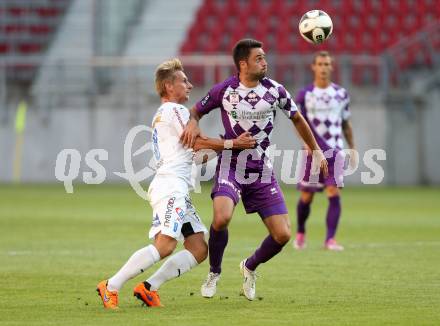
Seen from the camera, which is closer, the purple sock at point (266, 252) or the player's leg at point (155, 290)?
the player's leg at point (155, 290)

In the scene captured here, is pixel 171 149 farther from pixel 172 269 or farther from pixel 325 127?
pixel 325 127

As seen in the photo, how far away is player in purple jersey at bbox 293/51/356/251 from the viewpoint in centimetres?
1429

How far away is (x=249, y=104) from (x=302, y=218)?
16.7 ft

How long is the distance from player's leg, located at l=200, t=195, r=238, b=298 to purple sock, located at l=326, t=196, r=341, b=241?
186 inches

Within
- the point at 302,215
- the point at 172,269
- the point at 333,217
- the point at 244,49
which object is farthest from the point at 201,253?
the point at 302,215

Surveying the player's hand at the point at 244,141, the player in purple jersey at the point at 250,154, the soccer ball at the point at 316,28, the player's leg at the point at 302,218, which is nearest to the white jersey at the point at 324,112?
the player's leg at the point at 302,218

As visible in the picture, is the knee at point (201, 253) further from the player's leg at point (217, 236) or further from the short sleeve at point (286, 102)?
the short sleeve at point (286, 102)

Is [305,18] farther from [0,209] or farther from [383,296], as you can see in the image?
[0,209]

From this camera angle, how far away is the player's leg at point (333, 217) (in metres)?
13.9

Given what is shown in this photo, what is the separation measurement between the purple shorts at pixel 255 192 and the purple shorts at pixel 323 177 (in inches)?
185

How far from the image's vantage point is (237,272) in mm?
11328

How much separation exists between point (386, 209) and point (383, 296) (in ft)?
37.6

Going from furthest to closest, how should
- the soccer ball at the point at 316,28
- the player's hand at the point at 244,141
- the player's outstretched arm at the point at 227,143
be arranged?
the soccer ball at the point at 316,28
the player's hand at the point at 244,141
the player's outstretched arm at the point at 227,143

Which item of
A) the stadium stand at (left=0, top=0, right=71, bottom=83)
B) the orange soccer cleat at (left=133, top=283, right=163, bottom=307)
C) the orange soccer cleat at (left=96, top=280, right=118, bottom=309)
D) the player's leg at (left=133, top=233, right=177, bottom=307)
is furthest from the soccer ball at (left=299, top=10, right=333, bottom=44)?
the stadium stand at (left=0, top=0, right=71, bottom=83)
